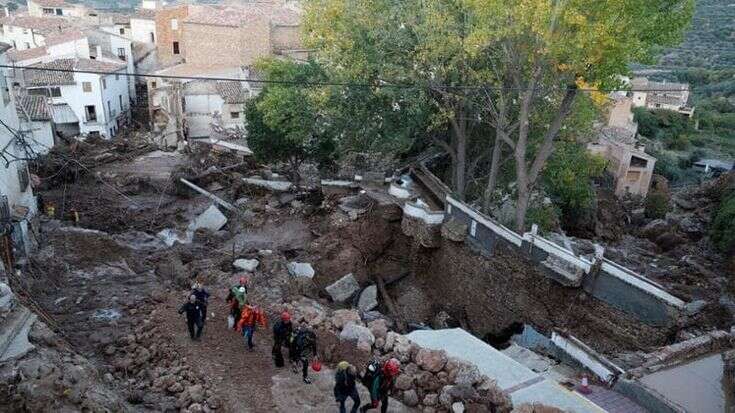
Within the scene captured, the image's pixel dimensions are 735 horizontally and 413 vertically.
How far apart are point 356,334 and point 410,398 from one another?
1.97 metres

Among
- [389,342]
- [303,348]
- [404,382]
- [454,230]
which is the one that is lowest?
[454,230]

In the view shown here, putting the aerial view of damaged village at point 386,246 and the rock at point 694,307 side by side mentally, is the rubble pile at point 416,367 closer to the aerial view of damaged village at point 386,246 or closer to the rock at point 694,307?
the aerial view of damaged village at point 386,246

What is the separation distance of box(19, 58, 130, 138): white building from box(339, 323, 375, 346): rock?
103ft

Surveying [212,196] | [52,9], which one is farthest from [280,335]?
[52,9]

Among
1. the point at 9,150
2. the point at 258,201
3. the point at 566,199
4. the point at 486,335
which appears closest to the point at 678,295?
the point at 486,335

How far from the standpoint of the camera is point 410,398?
1052 centimetres

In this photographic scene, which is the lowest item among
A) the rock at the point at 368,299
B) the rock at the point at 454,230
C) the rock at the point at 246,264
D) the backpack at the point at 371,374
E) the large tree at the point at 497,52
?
the rock at the point at 368,299

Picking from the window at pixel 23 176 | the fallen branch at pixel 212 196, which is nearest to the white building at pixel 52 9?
the fallen branch at pixel 212 196

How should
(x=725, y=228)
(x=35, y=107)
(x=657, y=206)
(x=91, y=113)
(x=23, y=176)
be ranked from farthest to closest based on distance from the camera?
(x=91, y=113), (x=657, y=206), (x=35, y=107), (x=725, y=228), (x=23, y=176)

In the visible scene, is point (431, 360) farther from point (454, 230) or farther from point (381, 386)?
point (454, 230)

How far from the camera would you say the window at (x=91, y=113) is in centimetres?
3952

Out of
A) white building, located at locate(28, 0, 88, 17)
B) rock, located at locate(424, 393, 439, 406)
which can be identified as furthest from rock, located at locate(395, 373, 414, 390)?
white building, located at locate(28, 0, 88, 17)

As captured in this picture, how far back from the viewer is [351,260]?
2072cm

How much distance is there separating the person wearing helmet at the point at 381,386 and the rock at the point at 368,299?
8854 millimetres
